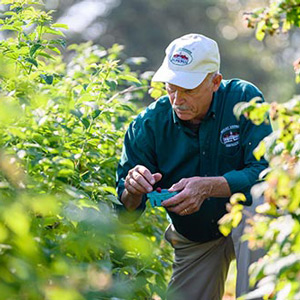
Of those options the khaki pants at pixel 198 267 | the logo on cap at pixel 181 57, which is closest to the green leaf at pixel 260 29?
the logo on cap at pixel 181 57

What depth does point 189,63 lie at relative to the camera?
4.36m

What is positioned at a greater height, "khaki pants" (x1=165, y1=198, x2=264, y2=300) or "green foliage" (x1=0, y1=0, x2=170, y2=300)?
"green foliage" (x1=0, y1=0, x2=170, y2=300)

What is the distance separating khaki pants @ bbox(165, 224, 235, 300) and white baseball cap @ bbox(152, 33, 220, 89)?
0.92 meters

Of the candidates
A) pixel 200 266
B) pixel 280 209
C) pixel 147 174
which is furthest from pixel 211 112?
pixel 280 209

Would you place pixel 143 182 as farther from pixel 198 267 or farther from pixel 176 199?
pixel 198 267

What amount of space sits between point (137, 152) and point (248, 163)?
1.86ft

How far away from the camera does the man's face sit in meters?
4.35

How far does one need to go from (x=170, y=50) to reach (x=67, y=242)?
202cm

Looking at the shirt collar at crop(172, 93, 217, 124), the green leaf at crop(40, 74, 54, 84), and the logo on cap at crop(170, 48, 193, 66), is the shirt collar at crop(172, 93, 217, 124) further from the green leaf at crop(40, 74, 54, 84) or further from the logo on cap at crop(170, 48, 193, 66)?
the green leaf at crop(40, 74, 54, 84)

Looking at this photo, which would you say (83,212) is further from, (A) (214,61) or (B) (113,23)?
(B) (113,23)

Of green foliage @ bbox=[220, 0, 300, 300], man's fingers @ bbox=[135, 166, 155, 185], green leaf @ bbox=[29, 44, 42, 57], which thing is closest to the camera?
green foliage @ bbox=[220, 0, 300, 300]

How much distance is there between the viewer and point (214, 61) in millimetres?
4453

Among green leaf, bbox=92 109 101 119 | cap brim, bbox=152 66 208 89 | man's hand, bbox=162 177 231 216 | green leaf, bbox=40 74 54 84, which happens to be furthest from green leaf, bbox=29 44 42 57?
man's hand, bbox=162 177 231 216

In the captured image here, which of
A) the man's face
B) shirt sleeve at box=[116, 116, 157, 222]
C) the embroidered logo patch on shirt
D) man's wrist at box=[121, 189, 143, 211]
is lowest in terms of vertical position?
man's wrist at box=[121, 189, 143, 211]
